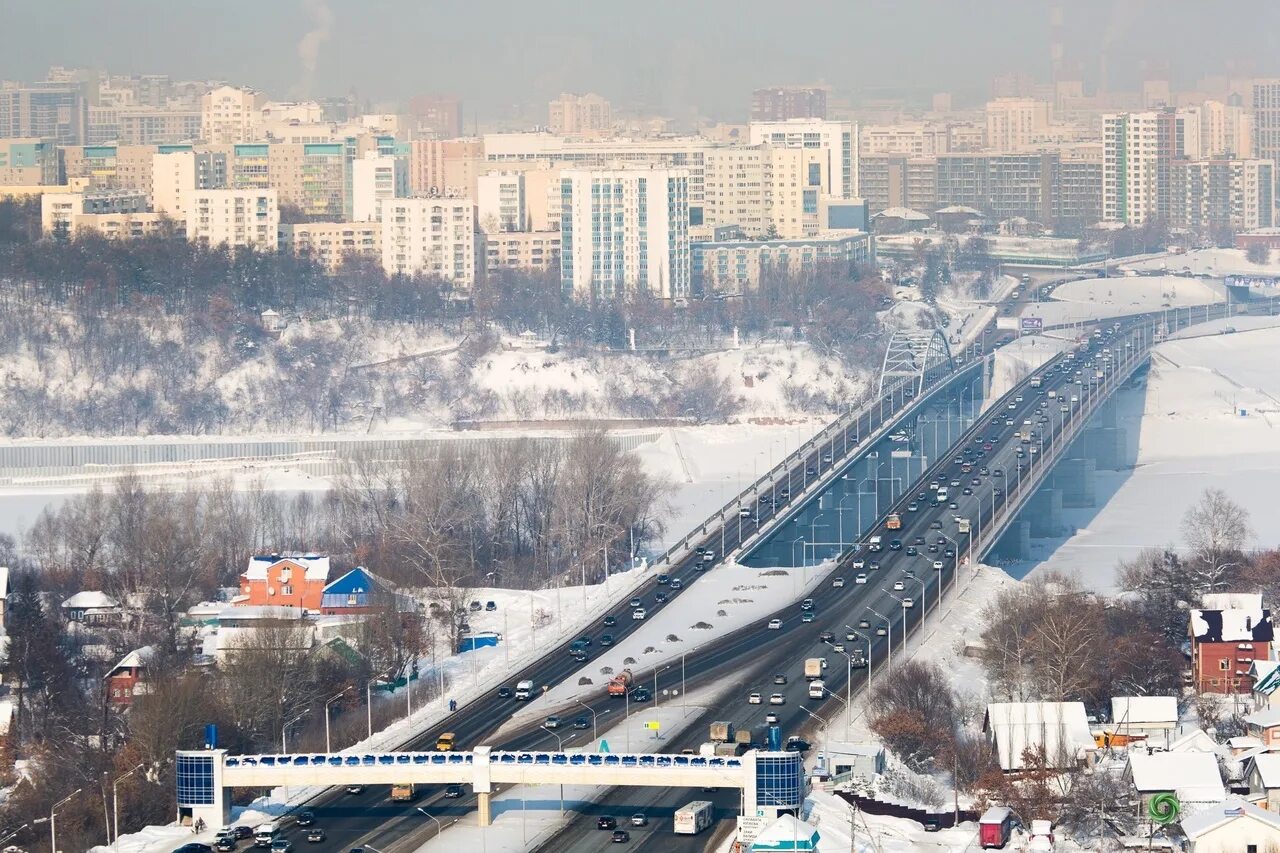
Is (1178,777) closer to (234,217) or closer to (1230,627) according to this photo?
(1230,627)

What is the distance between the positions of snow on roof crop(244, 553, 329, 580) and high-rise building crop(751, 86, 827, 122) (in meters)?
97.5

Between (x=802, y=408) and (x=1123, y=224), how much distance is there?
46180mm

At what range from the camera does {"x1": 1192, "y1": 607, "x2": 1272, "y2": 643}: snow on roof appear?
31641 millimetres

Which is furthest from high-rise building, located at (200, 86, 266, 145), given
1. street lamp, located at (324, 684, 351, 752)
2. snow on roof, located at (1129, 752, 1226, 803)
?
snow on roof, located at (1129, 752, 1226, 803)

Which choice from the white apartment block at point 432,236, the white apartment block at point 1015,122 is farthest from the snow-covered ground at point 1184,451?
the white apartment block at point 1015,122

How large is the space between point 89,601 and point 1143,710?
1403 cm

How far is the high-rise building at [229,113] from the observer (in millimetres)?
105188

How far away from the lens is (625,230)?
76.0 m

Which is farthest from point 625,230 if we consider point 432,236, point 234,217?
point 234,217

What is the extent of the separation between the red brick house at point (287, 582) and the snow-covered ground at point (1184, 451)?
1124 cm

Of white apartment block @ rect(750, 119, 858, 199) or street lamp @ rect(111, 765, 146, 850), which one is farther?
white apartment block @ rect(750, 119, 858, 199)

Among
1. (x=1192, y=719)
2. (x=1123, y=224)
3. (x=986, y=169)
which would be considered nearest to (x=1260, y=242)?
(x=1123, y=224)

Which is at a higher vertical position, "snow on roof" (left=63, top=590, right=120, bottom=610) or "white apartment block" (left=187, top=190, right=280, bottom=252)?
"white apartment block" (left=187, top=190, right=280, bottom=252)

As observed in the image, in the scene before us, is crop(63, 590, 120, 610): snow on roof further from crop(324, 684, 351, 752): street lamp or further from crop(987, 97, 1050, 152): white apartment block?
crop(987, 97, 1050, 152): white apartment block
